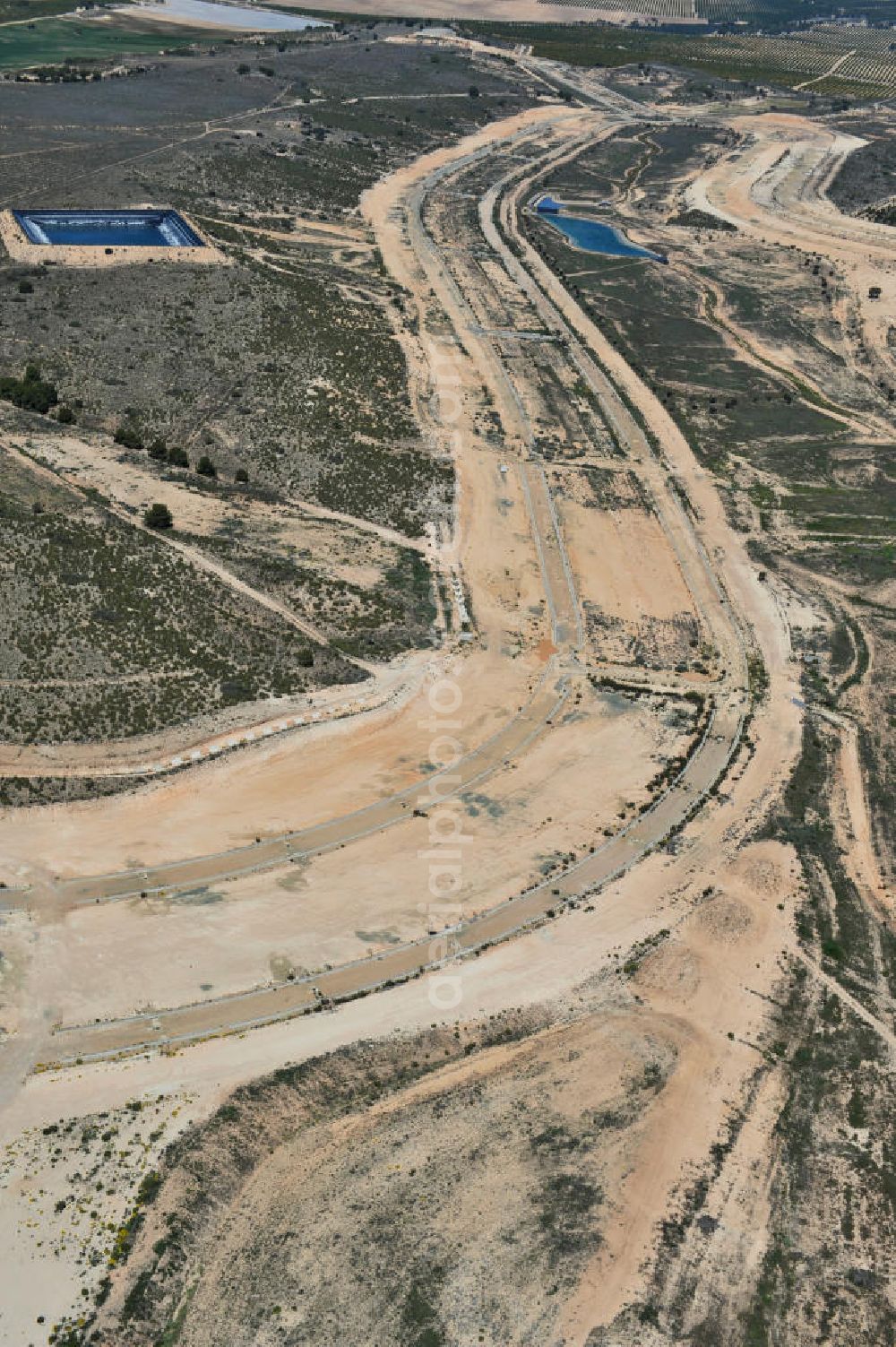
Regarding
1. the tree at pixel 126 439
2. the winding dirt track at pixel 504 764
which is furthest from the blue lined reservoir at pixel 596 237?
the tree at pixel 126 439

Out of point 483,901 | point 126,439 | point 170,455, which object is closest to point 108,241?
point 126,439

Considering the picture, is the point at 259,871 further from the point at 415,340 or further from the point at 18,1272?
the point at 415,340

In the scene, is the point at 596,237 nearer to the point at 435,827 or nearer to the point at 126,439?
the point at 126,439

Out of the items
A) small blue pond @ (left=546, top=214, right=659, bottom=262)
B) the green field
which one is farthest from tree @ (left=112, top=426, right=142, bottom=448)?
the green field

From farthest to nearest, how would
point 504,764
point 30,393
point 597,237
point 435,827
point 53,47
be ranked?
point 53,47
point 597,237
point 30,393
point 504,764
point 435,827

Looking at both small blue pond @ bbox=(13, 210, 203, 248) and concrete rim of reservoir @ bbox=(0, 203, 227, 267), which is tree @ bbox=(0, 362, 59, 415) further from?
small blue pond @ bbox=(13, 210, 203, 248)

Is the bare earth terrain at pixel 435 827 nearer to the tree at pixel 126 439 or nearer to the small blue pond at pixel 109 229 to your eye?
the tree at pixel 126 439
